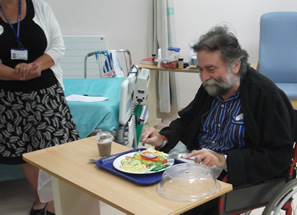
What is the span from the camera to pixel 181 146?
2041mm

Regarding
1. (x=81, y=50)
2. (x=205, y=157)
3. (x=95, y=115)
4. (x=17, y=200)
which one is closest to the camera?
(x=205, y=157)

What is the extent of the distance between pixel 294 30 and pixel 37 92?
9.85ft

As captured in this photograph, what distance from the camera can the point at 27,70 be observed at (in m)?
2.15

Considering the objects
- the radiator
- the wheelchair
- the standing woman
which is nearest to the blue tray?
the wheelchair

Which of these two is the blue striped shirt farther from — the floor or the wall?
the wall

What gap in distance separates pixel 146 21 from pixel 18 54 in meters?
3.05

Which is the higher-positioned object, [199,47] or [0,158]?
[199,47]

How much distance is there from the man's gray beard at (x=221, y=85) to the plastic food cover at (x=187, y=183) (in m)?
0.47

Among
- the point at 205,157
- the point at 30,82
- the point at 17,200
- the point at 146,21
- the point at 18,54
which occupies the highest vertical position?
the point at 146,21

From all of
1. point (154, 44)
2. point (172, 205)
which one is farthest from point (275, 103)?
point (154, 44)

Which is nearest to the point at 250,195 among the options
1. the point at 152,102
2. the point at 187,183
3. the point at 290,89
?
the point at 187,183

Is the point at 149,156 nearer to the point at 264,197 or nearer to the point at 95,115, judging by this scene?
the point at 264,197

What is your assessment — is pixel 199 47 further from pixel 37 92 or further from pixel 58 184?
pixel 37 92

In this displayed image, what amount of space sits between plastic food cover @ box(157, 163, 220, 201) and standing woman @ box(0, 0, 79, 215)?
3.73 feet
